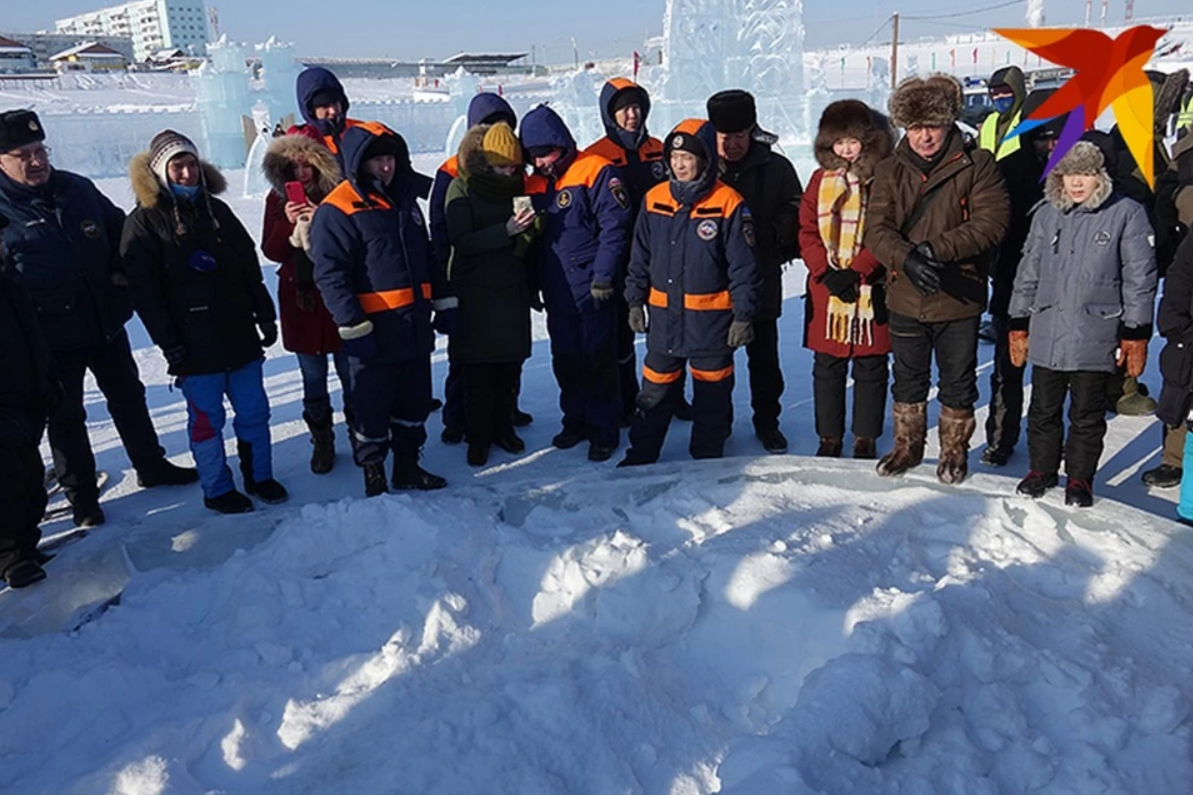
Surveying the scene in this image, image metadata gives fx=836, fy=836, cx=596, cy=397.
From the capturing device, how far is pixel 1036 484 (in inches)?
134

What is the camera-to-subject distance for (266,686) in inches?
96.9

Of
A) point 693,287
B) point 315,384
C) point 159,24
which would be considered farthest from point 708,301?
point 159,24

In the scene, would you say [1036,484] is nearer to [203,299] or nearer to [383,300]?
[383,300]

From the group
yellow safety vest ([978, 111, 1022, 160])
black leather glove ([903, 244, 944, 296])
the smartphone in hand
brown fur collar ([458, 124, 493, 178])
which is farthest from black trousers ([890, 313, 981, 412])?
the smartphone in hand

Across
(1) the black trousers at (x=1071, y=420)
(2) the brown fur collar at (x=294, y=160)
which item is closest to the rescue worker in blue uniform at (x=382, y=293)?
(2) the brown fur collar at (x=294, y=160)

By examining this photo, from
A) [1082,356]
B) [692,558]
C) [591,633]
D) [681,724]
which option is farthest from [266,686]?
[1082,356]

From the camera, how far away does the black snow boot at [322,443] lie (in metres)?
4.36

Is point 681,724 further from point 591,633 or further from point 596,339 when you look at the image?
point 596,339

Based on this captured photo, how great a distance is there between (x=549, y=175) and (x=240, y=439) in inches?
78.0

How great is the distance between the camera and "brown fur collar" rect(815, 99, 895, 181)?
3652 mm

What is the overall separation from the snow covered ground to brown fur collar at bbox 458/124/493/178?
1528mm

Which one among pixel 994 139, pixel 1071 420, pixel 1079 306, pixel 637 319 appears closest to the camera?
pixel 1079 306

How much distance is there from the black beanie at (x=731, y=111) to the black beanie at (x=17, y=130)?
9.36 feet

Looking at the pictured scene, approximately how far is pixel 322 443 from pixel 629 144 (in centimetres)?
225
